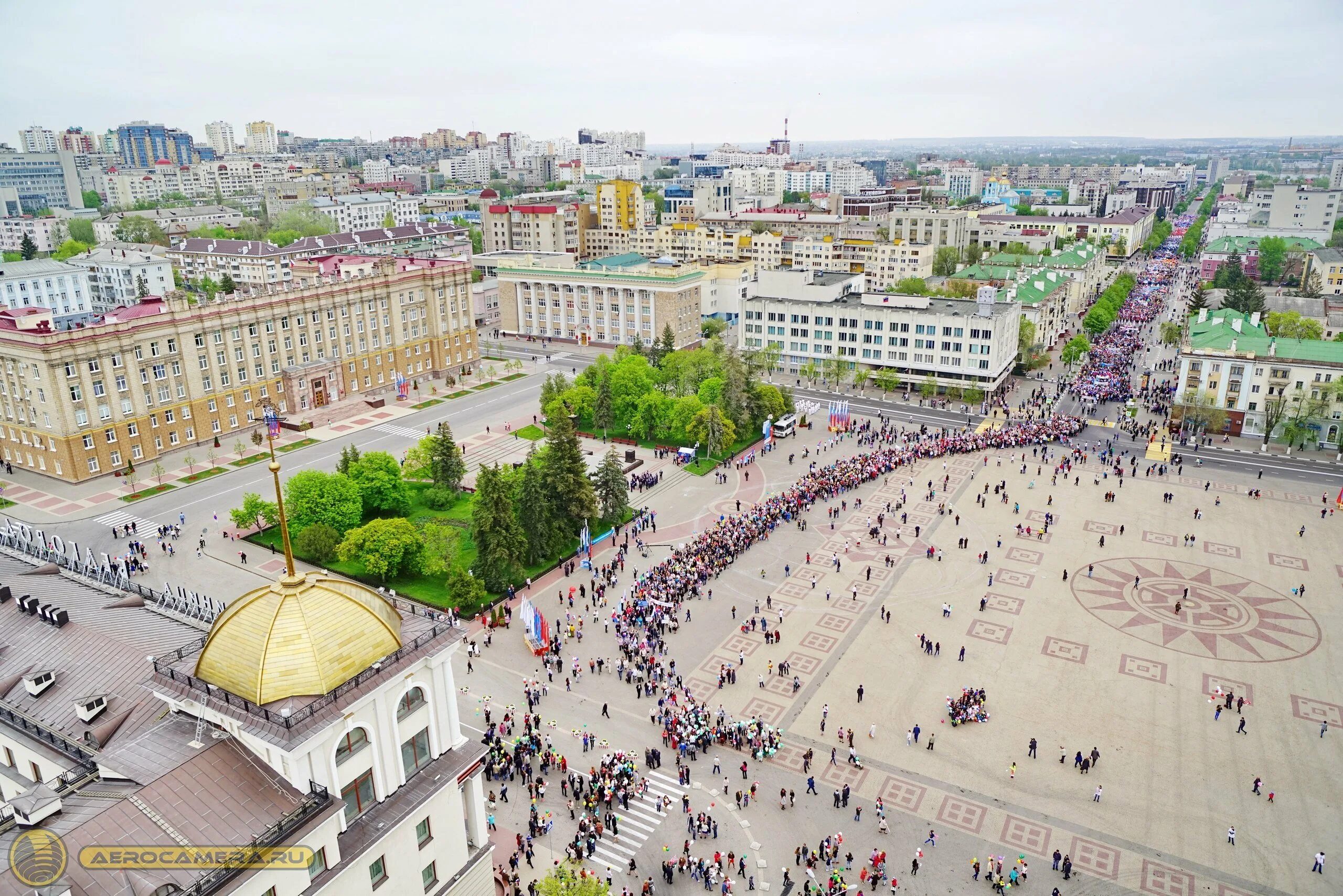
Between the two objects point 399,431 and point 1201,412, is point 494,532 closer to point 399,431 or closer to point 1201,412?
point 399,431

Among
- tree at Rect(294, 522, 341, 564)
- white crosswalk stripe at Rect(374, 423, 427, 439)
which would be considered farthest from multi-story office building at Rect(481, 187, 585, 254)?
tree at Rect(294, 522, 341, 564)

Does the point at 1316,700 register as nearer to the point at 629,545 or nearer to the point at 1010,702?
the point at 1010,702

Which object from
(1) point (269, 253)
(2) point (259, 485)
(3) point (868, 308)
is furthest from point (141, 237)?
(3) point (868, 308)

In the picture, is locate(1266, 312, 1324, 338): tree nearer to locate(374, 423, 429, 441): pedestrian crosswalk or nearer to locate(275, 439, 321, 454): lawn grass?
locate(374, 423, 429, 441): pedestrian crosswalk

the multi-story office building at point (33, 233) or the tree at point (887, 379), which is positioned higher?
the multi-story office building at point (33, 233)

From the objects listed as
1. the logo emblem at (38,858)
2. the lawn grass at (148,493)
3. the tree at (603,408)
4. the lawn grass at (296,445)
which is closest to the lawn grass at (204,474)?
the lawn grass at (148,493)

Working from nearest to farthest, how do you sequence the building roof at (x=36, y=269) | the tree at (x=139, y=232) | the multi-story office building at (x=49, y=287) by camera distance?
the multi-story office building at (x=49, y=287)
the building roof at (x=36, y=269)
the tree at (x=139, y=232)

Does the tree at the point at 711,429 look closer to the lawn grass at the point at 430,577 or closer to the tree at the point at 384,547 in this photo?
the lawn grass at the point at 430,577
